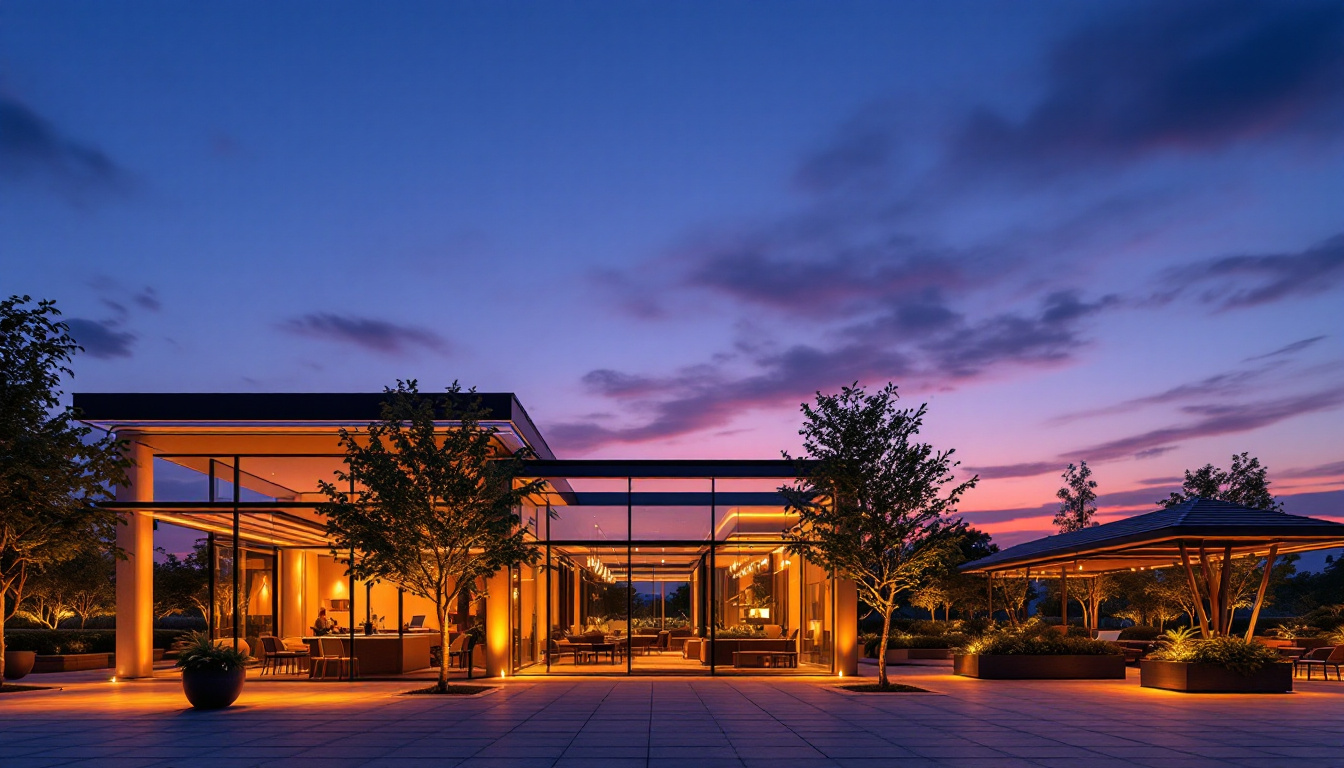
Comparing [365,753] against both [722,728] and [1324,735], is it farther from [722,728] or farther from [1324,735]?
[1324,735]

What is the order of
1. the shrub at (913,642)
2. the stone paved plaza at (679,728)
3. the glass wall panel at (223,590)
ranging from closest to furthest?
the stone paved plaza at (679,728) < the glass wall panel at (223,590) < the shrub at (913,642)

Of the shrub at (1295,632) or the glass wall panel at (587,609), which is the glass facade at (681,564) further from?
the shrub at (1295,632)

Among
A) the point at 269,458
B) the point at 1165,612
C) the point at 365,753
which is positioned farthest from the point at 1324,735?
the point at 1165,612

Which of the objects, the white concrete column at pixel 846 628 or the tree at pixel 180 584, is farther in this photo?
the tree at pixel 180 584

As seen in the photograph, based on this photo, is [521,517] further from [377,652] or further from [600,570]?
[600,570]

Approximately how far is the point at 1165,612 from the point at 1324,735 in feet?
86.6

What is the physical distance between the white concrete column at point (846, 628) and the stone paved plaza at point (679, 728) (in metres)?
3.24

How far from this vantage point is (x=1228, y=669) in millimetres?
16734

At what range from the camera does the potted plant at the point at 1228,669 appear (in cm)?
1672

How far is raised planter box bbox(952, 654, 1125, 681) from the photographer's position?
20.2 meters

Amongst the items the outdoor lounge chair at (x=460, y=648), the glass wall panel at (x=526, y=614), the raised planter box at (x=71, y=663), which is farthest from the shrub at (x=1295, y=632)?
the raised planter box at (x=71, y=663)

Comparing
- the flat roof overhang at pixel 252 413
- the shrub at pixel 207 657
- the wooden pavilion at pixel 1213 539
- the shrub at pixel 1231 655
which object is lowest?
the shrub at pixel 1231 655

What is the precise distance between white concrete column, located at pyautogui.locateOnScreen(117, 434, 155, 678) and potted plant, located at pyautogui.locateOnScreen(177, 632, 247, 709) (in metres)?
7.11

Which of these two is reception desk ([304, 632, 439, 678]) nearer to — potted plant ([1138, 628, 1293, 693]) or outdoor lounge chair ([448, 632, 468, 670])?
outdoor lounge chair ([448, 632, 468, 670])
